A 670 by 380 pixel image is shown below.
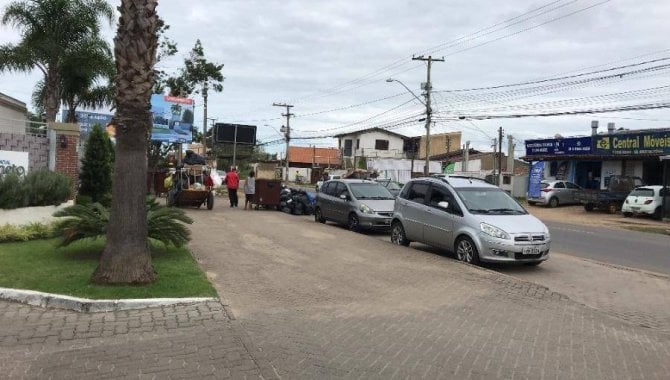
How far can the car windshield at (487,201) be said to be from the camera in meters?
12.0

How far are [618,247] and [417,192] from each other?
6.65m

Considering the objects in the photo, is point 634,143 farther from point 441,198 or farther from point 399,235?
point 441,198

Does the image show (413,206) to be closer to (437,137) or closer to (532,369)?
(532,369)

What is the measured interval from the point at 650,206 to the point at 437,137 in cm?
5372

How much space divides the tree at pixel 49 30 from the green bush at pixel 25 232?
1083 cm

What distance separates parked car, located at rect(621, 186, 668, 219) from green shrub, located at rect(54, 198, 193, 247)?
25.2 metres

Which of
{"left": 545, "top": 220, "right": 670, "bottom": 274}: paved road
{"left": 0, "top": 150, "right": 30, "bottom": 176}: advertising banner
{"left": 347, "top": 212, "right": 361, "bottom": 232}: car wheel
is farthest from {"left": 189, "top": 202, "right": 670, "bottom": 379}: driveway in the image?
{"left": 347, "top": 212, "right": 361, "bottom": 232}: car wheel

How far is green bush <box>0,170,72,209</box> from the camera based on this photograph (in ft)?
38.3

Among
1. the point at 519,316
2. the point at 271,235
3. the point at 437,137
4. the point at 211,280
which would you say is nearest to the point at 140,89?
the point at 211,280

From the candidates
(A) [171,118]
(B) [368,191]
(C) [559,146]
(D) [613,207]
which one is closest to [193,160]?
(A) [171,118]

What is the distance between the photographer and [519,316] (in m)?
7.32

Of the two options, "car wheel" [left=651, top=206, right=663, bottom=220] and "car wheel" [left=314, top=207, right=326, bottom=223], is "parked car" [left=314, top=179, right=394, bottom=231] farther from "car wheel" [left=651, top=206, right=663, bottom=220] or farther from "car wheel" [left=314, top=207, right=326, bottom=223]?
"car wheel" [left=651, top=206, right=663, bottom=220]

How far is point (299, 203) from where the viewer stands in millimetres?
24016

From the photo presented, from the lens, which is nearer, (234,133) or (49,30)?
(49,30)
